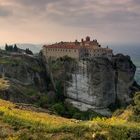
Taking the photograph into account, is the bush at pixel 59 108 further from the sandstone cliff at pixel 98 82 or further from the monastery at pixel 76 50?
the monastery at pixel 76 50

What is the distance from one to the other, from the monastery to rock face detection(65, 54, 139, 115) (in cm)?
568

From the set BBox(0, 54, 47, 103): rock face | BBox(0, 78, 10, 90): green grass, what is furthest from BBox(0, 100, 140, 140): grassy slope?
BBox(0, 54, 47, 103): rock face

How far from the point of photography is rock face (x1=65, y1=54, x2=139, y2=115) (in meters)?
158

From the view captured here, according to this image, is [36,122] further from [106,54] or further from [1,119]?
[106,54]

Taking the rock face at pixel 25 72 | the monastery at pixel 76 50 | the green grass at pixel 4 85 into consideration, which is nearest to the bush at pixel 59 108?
the rock face at pixel 25 72

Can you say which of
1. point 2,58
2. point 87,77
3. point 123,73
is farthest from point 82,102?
point 2,58

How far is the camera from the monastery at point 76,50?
166 meters

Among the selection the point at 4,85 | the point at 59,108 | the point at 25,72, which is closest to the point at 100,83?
the point at 59,108

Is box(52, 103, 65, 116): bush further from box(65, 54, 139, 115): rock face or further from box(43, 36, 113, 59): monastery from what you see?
box(43, 36, 113, 59): monastery

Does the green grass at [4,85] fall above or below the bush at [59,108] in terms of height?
above

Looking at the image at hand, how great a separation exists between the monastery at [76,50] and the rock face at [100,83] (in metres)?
5.68

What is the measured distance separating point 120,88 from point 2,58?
47.2 metres

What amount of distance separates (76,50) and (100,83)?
16.8m

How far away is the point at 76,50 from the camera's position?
542ft
